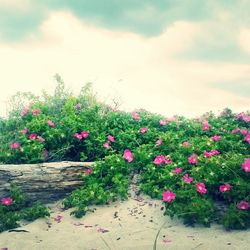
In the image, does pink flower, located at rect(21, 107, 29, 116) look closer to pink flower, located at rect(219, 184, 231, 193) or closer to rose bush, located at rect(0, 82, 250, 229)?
rose bush, located at rect(0, 82, 250, 229)

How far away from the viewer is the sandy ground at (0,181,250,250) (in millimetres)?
5027

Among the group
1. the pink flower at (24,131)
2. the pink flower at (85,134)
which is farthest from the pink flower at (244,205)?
the pink flower at (24,131)

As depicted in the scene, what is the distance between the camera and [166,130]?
28.8ft

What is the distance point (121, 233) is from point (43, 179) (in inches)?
71.6

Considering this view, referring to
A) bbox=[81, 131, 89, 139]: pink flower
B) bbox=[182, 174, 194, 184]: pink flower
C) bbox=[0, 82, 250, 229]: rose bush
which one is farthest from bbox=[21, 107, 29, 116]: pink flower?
bbox=[182, 174, 194, 184]: pink flower

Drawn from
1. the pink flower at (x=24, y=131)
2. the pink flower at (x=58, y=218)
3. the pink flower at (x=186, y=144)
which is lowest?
the pink flower at (x=58, y=218)

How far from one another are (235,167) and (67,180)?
111 inches

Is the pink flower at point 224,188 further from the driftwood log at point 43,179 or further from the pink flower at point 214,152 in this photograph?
the driftwood log at point 43,179

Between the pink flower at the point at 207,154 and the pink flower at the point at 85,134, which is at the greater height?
the pink flower at the point at 85,134

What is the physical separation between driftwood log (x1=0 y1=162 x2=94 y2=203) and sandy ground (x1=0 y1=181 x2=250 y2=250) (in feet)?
1.12

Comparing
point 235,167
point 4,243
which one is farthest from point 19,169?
point 235,167

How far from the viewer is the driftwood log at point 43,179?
6500 mm

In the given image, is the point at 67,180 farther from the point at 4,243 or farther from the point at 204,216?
the point at 204,216

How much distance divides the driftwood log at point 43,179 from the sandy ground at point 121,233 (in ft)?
1.12
